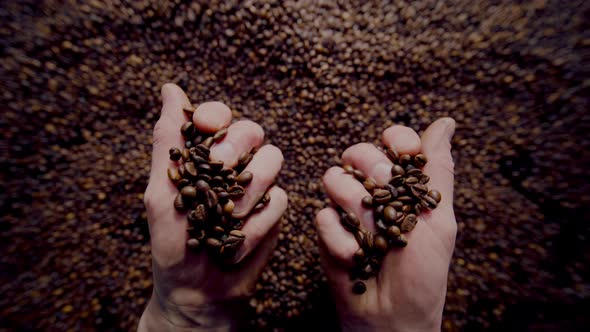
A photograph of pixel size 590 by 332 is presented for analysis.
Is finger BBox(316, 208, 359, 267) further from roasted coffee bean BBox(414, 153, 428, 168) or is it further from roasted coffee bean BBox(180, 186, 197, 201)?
roasted coffee bean BBox(180, 186, 197, 201)

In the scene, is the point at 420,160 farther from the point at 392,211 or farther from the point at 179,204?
the point at 179,204

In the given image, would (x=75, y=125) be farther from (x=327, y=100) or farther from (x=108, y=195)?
(x=327, y=100)

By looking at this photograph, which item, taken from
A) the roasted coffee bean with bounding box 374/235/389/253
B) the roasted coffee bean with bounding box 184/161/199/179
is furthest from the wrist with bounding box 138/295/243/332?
the roasted coffee bean with bounding box 374/235/389/253

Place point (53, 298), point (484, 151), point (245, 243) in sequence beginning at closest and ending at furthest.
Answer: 1. point (245, 243)
2. point (53, 298)
3. point (484, 151)

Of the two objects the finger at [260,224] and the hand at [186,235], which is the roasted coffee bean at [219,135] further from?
the finger at [260,224]

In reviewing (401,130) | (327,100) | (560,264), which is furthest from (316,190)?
(560,264)

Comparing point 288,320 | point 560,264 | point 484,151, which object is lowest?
point 288,320

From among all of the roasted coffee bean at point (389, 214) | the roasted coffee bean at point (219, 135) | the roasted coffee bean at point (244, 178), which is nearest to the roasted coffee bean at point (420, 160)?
the roasted coffee bean at point (389, 214)

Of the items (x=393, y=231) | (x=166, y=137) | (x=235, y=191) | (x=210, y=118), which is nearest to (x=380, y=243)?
(x=393, y=231)
